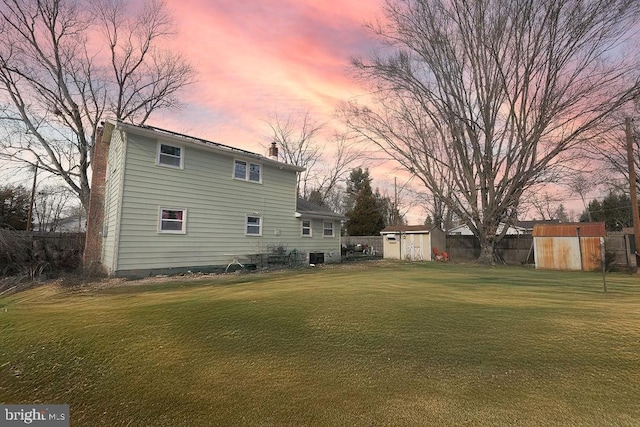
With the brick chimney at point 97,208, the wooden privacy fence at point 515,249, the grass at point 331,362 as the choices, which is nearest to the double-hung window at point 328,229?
the wooden privacy fence at point 515,249

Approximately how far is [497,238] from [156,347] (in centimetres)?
2050

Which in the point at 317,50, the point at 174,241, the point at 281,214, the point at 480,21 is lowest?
the point at 174,241

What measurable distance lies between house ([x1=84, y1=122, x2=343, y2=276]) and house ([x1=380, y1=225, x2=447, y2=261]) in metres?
9.58

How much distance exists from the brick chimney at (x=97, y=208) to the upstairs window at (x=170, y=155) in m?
2.75

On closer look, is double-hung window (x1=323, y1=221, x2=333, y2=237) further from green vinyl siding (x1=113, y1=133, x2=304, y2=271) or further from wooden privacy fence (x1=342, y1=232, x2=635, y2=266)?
wooden privacy fence (x1=342, y1=232, x2=635, y2=266)

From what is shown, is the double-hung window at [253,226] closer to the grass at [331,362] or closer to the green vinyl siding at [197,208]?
the green vinyl siding at [197,208]

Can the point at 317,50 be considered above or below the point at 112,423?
above

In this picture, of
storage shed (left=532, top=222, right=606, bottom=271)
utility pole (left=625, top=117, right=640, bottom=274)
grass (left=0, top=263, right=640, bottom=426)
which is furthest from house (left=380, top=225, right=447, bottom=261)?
grass (left=0, top=263, right=640, bottom=426)

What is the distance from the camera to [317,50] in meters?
12.0

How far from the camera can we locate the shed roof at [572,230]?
15.3 m

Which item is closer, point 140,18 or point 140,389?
point 140,389

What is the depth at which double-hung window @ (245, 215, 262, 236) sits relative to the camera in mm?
15359

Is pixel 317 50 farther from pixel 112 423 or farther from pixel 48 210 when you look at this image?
pixel 48 210

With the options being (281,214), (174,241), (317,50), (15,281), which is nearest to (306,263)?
(281,214)
